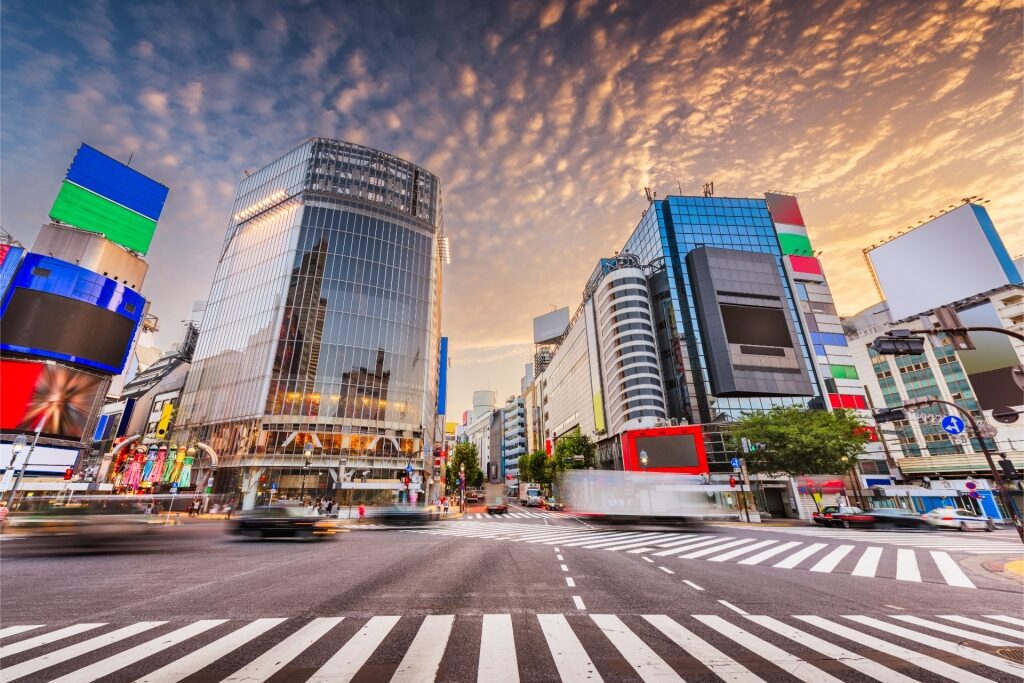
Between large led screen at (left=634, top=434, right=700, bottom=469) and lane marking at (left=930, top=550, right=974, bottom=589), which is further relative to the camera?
large led screen at (left=634, top=434, right=700, bottom=469)

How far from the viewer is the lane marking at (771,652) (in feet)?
15.5

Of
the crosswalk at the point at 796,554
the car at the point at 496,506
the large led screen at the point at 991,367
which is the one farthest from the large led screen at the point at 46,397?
the large led screen at the point at 991,367

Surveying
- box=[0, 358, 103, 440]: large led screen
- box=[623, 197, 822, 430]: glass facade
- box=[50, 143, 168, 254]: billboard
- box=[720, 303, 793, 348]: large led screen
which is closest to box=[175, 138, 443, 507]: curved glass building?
box=[0, 358, 103, 440]: large led screen

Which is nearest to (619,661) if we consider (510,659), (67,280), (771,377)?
(510,659)

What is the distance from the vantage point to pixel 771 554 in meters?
15.8

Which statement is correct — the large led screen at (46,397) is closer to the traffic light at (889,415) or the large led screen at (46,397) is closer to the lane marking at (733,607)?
the lane marking at (733,607)

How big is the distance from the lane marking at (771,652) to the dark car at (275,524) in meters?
20.5

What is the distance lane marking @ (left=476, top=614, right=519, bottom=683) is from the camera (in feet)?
15.3

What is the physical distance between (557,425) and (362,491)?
62.1 metres

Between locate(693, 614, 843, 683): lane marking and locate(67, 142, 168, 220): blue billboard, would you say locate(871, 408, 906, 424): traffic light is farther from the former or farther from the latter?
locate(67, 142, 168, 220): blue billboard

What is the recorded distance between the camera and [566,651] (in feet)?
18.1

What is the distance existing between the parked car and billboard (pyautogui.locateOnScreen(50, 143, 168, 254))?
109890 millimetres

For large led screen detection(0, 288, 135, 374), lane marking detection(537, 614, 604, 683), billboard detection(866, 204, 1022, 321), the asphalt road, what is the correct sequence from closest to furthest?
lane marking detection(537, 614, 604, 683) → the asphalt road → billboard detection(866, 204, 1022, 321) → large led screen detection(0, 288, 135, 374)

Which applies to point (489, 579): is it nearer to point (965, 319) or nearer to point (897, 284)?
point (965, 319)
